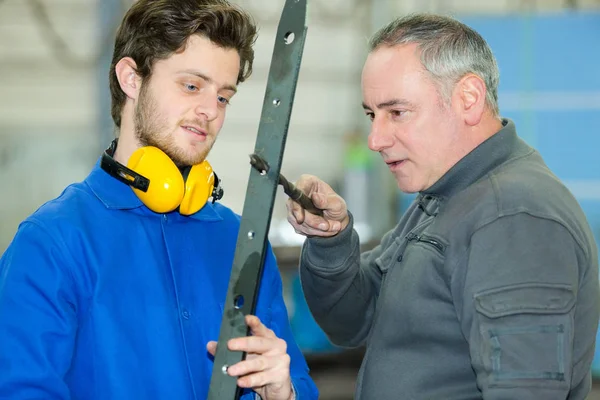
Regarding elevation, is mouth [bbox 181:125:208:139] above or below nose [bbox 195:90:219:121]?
below

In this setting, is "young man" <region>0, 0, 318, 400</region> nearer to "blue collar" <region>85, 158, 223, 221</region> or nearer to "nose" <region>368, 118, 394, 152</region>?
"blue collar" <region>85, 158, 223, 221</region>

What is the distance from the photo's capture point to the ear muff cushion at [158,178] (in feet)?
4.73

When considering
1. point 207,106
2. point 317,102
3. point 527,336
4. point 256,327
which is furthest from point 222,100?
point 317,102

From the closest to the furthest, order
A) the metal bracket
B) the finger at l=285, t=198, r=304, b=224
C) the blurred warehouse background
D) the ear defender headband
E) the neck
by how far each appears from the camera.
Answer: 1. the metal bracket
2. the ear defender headband
3. the neck
4. the finger at l=285, t=198, r=304, b=224
5. the blurred warehouse background

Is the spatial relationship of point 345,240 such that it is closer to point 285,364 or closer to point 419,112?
point 419,112

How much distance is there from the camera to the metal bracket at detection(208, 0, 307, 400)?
1.15m

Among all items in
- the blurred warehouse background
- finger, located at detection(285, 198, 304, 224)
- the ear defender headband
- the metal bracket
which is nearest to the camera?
the metal bracket

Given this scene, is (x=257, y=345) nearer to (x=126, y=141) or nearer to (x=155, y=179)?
(x=155, y=179)

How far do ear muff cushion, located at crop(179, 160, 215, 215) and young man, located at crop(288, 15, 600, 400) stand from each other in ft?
0.92

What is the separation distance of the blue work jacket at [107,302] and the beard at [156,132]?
10cm

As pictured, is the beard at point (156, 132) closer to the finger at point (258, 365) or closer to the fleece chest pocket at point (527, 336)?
the finger at point (258, 365)

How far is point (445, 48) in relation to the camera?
162 cm

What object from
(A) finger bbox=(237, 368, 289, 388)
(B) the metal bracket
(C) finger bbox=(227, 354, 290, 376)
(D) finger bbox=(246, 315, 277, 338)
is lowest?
(A) finger bbox=(237, 368, 289, 388)

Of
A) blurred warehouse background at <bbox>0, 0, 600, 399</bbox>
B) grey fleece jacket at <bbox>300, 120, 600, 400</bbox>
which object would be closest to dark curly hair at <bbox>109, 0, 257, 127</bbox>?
grey fleece jacket at <bbox>300, 120, 600, 400</bbox>
